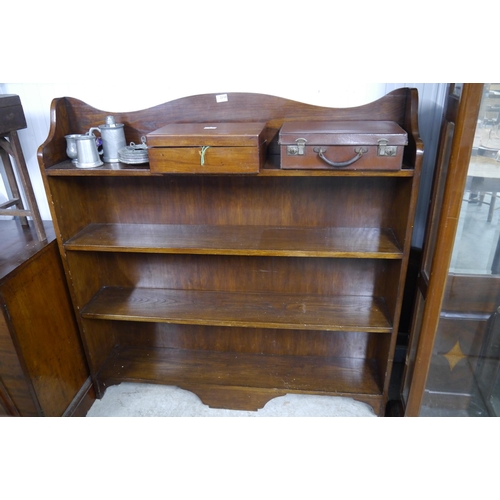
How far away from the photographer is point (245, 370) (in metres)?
2.11

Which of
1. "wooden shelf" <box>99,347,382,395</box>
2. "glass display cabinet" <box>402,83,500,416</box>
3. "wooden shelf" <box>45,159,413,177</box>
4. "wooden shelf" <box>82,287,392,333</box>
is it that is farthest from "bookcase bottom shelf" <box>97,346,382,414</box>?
"wooden shelf" <box>45,159,413,177</box>

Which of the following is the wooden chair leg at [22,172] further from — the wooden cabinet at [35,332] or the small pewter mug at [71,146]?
the small pewter mug at [71,146]

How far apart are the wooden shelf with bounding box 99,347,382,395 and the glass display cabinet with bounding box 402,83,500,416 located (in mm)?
276

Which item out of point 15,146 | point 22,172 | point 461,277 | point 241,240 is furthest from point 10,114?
point 461,277

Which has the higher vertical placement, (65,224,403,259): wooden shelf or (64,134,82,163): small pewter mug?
(64,134,82,163): small pewter mug

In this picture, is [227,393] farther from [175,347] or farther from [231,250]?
[231,250]

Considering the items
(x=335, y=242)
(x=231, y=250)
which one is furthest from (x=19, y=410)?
(x=335, y=242)

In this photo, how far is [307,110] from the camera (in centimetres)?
166

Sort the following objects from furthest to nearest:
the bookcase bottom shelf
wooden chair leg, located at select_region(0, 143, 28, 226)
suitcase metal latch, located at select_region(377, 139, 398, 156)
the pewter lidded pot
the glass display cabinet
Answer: the bookcase bottom shelf, wooden chair leg, located at select_region(0, 143, 28, 226), the pewter lidded pot, suitcase metal latch, located at select_region(377, 139, 398, 156), the glass display cabinet

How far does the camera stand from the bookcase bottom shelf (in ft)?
6.51

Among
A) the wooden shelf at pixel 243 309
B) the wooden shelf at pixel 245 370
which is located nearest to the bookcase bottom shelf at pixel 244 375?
the wooden shelf at pixel 245 370

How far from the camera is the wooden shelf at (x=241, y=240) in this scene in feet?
5.39

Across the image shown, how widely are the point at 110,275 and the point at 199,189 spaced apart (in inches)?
28.0

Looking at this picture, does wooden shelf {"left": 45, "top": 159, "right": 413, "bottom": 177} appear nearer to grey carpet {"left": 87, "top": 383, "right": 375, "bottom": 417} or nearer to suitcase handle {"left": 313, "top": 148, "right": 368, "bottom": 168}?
suitcase handle {"left": 313, "top": 148, "right": 368, "bottom": 168}
